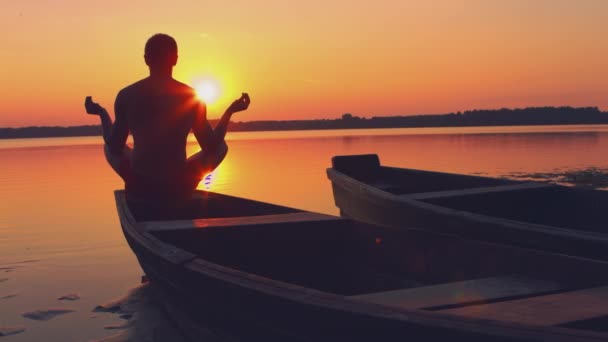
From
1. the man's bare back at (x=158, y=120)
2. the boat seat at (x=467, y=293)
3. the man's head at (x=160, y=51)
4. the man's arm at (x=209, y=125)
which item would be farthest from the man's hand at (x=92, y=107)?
the boat seat at (x=467, y=293)

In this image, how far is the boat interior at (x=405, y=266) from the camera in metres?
3.89

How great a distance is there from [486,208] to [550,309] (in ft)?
18.1

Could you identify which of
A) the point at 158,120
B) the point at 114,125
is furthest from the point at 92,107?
the point at 158,120

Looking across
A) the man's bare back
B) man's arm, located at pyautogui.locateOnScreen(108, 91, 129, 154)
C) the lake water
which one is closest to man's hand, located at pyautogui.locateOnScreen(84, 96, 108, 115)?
man's arm, located at pyautogui.locateOnScreen(108, 91, 129, 154)

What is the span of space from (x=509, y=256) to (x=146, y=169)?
3852 millimetres

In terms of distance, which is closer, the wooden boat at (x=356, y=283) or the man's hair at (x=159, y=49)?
the wooden boat at (x=356, y=283)

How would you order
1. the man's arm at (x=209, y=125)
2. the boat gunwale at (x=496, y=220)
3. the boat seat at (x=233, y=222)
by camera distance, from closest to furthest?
the boat gunwale at (x=496, y=220), the man's arm at (x=209, y=125), the boat seat at (x=233, y=222)

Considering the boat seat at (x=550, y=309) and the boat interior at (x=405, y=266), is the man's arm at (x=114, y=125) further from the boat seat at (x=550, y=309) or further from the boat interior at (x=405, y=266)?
the boat seat at (x=550, y=309)

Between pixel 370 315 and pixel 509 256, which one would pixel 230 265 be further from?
pixel 370 315

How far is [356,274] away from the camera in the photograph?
20.5 feet

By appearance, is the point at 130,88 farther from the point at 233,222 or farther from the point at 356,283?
the point at 356,283

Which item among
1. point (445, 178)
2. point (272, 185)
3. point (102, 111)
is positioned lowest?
point (272, 185)

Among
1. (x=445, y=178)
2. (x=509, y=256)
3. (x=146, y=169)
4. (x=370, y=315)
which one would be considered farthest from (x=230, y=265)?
(x=445, y=178)

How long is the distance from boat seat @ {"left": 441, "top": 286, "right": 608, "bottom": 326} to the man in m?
3.37
